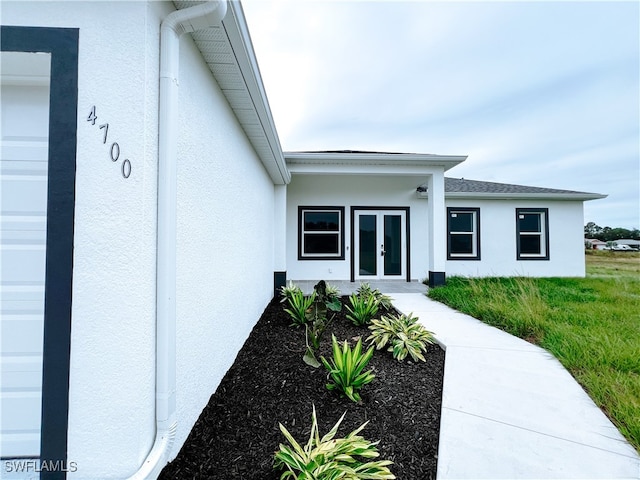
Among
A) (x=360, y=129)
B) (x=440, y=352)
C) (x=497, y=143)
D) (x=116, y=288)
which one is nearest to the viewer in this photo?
(x=116, y=288)

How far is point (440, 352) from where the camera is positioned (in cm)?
375

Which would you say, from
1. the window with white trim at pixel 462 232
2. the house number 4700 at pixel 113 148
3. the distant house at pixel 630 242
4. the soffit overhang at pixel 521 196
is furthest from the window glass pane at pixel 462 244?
the distant house at pixel 630 242

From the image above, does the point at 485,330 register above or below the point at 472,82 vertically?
below

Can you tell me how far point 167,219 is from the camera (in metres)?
1.64

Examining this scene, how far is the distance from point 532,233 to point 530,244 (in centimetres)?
43

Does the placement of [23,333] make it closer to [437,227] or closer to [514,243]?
[437,227]

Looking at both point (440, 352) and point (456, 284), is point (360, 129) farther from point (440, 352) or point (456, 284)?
point (440, 352)

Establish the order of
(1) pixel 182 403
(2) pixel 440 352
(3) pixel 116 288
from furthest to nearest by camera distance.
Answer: (2) pixel 440 352 < (1) pixel 182 403 < (3) pixel 116 288

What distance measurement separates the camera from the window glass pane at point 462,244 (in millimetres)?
10148

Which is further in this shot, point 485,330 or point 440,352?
point 485,330

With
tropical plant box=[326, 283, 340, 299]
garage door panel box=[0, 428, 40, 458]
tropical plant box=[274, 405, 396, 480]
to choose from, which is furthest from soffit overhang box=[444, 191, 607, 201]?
garage door panel box=[0, 428, 40, 458]

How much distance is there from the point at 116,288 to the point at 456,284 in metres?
8.38

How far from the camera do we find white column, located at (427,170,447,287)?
7.70 m

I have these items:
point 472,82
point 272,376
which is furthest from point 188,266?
point 472,82
